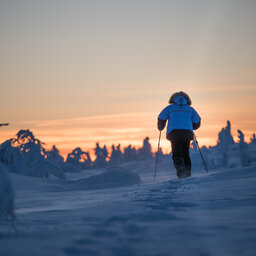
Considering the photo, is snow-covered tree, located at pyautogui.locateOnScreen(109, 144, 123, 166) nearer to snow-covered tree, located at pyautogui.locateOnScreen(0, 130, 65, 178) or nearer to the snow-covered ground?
snow-covered tree, located at pyautogui.locateOnScreen(0, 130, 65, 178)

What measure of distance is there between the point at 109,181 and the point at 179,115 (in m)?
3.31

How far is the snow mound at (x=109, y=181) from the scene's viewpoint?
1064cm

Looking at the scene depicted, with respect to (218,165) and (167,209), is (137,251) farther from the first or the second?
(218,165)

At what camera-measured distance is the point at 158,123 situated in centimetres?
923

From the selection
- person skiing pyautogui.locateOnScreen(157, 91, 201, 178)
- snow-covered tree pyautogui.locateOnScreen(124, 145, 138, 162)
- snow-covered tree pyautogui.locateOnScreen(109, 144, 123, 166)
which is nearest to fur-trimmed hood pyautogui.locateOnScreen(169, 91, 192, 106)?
person skiing pyautogui.locateOnScreen(157, 91, 201, 178)

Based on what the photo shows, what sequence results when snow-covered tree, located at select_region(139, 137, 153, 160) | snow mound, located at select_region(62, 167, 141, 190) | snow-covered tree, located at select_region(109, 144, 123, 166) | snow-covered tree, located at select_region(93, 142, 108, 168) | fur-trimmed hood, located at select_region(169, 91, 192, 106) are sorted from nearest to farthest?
fur-trimmed hood, located at select_region(169, 91, 192, 106)
snow mound, located at select_region(62, 167, 141, 190)
snow-covered tree, located at select_region(93, 142, 108, 168)
snow-covered tree, located at select_region(109, 144, 123, 166)
snow-covered tree, located at select_region(139, 137, 153, 160)

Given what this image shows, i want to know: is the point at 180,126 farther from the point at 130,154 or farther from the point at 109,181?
the point at 130,154

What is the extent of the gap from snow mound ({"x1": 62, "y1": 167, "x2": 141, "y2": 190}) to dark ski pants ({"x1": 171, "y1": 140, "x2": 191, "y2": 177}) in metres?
2.29

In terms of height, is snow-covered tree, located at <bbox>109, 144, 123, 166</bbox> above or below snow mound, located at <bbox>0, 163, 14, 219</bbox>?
above

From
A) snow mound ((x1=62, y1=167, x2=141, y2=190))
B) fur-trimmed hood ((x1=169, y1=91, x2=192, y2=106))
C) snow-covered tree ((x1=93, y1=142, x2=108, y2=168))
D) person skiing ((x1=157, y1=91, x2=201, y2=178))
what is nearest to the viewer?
person skiing ((x1=157, y1=91, x2=201, y2=178))

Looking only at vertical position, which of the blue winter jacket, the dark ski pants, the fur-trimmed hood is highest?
the fur-trimmed hood

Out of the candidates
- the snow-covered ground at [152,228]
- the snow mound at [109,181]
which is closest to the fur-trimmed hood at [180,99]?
the snow mound at [109,181]

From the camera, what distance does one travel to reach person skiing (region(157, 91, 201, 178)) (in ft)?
29.2

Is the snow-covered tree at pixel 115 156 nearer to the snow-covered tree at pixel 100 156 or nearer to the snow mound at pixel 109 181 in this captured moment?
the snow-covered tree at pixel 100 156
